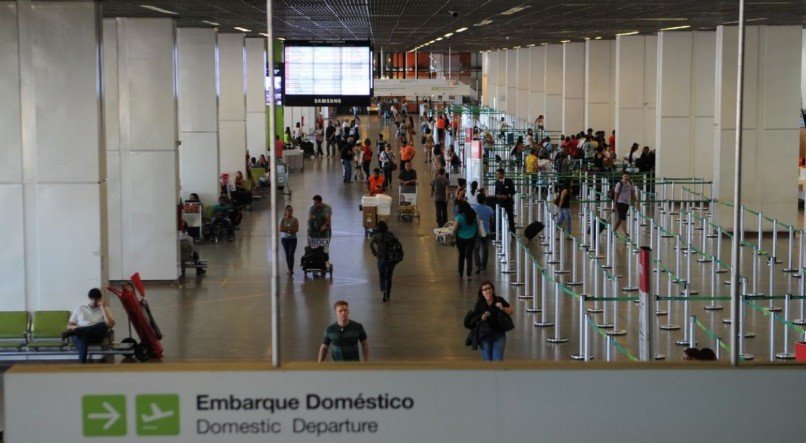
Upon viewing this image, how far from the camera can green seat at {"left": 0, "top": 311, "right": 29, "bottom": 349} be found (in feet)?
51.1

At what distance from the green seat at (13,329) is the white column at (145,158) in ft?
17.9

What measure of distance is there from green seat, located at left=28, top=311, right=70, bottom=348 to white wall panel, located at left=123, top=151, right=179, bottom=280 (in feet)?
17.9

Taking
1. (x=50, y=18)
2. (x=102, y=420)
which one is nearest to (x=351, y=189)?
(x=50, y=18)

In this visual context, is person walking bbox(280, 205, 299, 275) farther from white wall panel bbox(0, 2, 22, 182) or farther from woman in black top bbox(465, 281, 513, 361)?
woman in black top bbox(465, 281, 513, 361)

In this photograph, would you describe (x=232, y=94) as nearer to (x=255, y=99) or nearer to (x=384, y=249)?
(x=255, y=99)

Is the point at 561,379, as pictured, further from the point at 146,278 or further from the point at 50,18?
the point at 146,278

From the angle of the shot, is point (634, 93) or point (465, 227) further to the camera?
point (634, 93)

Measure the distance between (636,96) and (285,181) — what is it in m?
11.7

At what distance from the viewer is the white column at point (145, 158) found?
69.8 ft

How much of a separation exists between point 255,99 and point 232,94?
17.2ft

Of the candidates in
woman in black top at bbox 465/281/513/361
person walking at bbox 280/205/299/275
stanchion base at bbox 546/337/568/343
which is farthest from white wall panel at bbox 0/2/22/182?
stanchion base at bbox 546/337/568/343

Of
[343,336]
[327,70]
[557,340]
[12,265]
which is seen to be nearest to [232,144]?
[327,70]

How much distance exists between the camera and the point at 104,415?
714cm

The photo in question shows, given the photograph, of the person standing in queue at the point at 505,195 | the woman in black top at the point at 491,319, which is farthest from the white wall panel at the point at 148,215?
the woman in black top at the point at 491,319
